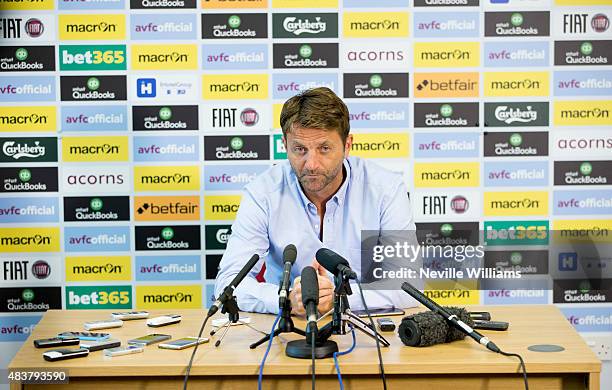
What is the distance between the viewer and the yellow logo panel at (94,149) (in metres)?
A: 3.97

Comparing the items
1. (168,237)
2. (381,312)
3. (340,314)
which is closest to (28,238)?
(168,237)

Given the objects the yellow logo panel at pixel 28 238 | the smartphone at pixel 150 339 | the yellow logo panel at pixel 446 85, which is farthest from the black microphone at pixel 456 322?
the yellow logo panel at pixel 28 238

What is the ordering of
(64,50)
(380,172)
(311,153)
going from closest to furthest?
(311,153)
(380,172)
(64,50)

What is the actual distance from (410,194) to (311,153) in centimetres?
144

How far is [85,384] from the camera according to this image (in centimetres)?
196

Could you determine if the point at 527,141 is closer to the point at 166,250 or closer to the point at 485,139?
the point at 485,139

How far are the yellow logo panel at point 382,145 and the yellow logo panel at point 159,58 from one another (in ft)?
3.18

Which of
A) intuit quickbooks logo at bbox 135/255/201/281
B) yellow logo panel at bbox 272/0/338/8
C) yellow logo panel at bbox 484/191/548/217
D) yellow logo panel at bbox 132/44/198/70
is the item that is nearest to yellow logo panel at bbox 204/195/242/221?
intuit quickbooks logo at bbox 135/255/201/281

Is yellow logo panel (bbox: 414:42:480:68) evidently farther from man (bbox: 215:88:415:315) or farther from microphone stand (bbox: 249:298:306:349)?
microphone stand (bbox: 249:298:306:349)

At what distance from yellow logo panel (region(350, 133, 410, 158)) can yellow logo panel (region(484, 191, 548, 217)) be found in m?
0.51

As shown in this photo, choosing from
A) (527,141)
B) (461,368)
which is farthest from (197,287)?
(461,368)

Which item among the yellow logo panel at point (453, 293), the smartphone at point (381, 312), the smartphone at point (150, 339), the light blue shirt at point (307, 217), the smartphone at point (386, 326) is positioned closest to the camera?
the smartphone at point (150, 339)

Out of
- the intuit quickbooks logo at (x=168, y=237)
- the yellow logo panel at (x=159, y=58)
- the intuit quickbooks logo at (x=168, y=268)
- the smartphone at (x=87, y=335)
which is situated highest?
the yellow logo panel at (x=159, y=58)

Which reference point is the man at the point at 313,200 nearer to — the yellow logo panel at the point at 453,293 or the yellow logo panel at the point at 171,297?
the yellow logo panel at the point at 171,297
